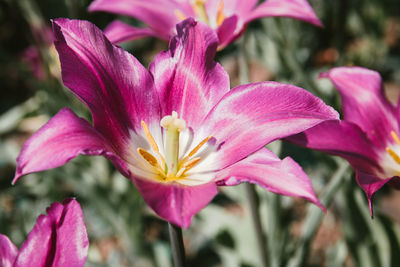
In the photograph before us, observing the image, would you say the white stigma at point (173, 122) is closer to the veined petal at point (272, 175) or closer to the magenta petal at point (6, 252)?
the veined petal at point (272, 175)

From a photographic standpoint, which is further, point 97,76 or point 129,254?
point 129,254

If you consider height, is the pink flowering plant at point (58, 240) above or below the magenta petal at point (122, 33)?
below

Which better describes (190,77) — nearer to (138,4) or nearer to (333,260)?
(138,4)

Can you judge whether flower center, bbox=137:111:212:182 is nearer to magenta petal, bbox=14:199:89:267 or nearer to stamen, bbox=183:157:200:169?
stamen, bbox=183:157:200:169

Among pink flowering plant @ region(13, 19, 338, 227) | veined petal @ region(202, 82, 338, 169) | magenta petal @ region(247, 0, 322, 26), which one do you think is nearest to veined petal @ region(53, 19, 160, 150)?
pink flowering plant @ region(13, 19, 338, 227)

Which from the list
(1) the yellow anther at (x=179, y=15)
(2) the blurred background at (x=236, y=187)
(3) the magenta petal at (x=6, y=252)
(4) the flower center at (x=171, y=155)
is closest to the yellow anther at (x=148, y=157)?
(4) the flower center at (x=171, y=155)

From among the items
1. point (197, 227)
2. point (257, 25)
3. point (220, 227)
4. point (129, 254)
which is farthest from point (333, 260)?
point (257, 25)
